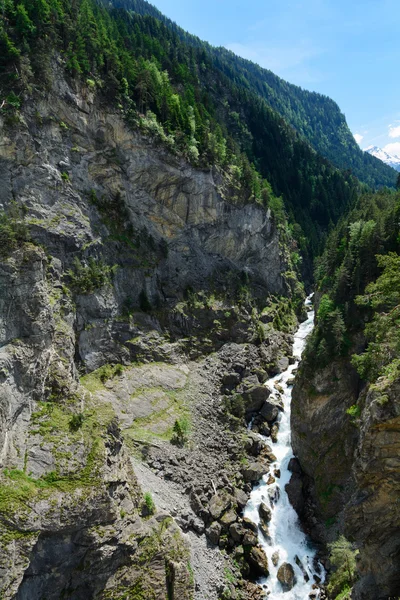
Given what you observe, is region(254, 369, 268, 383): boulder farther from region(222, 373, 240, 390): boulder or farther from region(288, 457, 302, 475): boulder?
region(288, 457, 302, 475): boulder

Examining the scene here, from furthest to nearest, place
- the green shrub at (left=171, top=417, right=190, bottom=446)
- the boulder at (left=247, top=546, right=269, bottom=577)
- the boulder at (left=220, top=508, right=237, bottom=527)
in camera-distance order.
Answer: the green shrub at (left=171, top=417, right=190, bottom=446) → the boulder at (left=220, top=508, right=237, bottom=527) → the boulder at (left=247, top=546, right=269, bottom=577)

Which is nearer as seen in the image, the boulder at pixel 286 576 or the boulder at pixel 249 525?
the boulder at pixel 286 576

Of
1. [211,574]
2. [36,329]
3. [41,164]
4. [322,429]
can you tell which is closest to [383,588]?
[211,574]

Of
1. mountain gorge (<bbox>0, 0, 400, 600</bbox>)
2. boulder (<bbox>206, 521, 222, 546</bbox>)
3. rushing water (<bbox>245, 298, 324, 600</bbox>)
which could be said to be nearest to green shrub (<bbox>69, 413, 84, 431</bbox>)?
mountain gorge (<bbox>0, 0, 400, 600</bbox>)

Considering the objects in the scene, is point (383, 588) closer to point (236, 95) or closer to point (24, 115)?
point (24, 115)

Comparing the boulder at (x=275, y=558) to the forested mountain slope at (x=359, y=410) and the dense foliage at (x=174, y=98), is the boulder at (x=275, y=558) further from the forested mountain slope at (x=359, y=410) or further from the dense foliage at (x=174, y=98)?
the dense foliage at (x=174, y=98)

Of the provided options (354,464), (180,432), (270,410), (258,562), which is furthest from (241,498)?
(354,464)

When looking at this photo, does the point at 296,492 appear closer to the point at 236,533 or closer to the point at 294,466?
the point at 294,466

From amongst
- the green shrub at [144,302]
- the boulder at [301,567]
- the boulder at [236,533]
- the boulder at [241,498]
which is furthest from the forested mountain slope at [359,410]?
the green shrub at [144,302]
